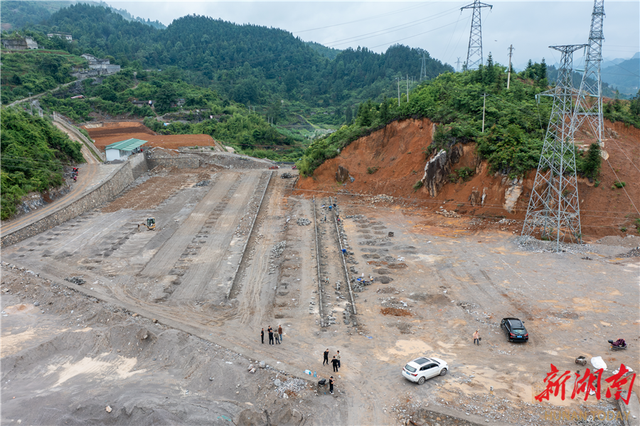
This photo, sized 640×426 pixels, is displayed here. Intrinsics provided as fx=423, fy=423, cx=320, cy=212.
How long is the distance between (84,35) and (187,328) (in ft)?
571

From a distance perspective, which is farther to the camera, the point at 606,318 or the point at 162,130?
the point at 162,130

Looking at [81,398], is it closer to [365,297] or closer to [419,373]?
[419,373]

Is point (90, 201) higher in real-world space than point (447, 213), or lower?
higher

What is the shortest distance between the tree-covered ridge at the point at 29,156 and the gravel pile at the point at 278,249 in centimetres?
2158

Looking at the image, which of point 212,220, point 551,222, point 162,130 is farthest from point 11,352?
point 162,130

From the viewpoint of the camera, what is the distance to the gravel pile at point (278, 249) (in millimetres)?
29156

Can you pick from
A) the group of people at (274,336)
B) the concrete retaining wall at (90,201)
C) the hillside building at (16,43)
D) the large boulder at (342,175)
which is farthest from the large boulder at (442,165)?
the hillside building at (16,43)

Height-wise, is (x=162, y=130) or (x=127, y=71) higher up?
(x=127, y=71)

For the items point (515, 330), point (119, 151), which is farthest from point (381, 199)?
point (119, 151)

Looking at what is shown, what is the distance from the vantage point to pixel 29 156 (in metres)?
40.6

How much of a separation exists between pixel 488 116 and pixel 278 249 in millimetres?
23484

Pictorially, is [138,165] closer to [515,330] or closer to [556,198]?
[556,198]

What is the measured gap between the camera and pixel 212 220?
36.9 metres

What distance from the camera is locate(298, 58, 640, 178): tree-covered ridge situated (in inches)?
1359
